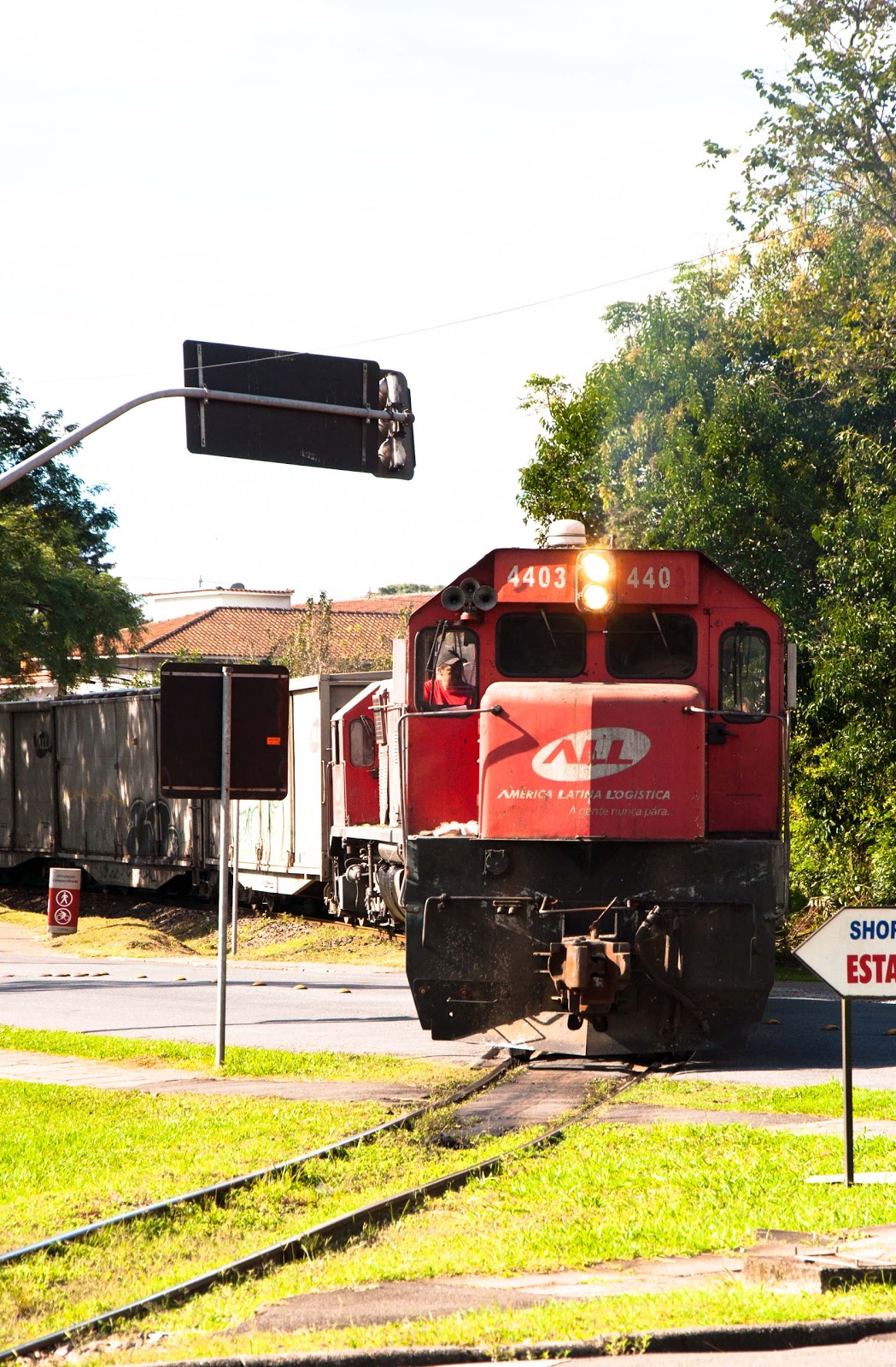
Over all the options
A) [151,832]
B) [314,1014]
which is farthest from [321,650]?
[314,1014]

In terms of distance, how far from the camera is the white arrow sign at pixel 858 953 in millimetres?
7461

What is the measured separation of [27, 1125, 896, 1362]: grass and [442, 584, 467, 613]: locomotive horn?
393 centimetres

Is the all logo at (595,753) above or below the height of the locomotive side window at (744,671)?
below

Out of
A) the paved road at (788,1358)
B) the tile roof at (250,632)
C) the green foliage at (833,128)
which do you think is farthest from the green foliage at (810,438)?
the tile roof at (250,632)

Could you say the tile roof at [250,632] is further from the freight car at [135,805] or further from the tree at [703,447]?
the freight car at [135,805]

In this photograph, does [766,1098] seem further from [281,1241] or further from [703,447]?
[703,447]

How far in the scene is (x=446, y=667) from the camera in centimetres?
1094

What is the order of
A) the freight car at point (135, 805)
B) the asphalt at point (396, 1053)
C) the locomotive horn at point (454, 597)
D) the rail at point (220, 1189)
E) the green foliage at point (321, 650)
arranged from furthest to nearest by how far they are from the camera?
the green foliage at point (321, 650)
the freight car at point (135, 805)
the locomotive horn at point (454, 597)
the rail at point (220, 1189)
the asphalt at point (396, 1053)

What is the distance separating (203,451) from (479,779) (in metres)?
4.65

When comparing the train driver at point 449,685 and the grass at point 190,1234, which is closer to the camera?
the grass at point 190,1234

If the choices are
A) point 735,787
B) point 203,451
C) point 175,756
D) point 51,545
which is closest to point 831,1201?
point 735,787

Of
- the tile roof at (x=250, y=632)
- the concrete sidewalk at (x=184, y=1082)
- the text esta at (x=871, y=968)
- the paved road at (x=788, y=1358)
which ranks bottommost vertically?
the concrete sidewalk at (x=184, y=1082)

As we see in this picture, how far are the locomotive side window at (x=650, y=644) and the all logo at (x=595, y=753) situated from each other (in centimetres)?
85

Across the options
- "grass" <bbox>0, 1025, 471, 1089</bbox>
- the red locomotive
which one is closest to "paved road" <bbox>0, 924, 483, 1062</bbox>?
"grass" <bbox>0, 1025, 471, 1089</bbox>
